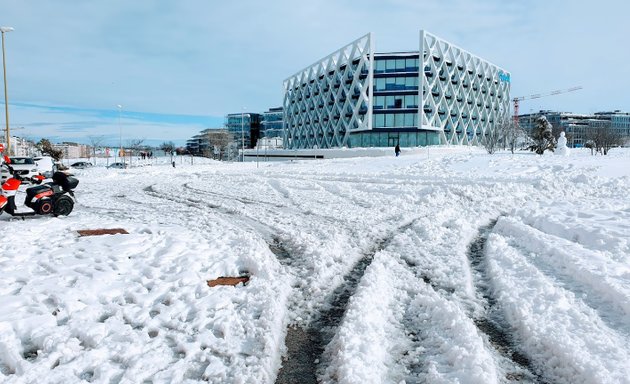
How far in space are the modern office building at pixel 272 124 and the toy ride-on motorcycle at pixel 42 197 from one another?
130 meters

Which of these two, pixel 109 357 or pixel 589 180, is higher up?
pixel 589 180

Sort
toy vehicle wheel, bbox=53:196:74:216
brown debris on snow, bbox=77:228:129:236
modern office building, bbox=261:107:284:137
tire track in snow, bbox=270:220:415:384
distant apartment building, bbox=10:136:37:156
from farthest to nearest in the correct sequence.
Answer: modern office building, bbox=261:107:284:137, distant apartment building, bbox=10:136:37:156, toy vehicle wheel, bbox=53:196:74:216, brown debris on snow, bbox=77:228:129:236, tire track in snow, bbox=270:220:415:384

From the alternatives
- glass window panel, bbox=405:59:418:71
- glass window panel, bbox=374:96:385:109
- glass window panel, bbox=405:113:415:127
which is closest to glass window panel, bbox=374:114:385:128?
glass window panel, bbox=374:96:385:109

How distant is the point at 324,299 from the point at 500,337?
2.11 m

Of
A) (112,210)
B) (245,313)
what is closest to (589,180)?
(245,313)

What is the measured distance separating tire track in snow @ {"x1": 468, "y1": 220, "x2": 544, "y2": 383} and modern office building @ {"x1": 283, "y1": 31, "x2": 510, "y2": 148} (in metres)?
61.7

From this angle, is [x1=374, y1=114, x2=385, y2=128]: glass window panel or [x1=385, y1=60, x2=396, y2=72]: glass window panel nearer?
[x1=385, y1=60, x2=396, y2=72]: glass window panel

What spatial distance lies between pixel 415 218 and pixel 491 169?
1454cm

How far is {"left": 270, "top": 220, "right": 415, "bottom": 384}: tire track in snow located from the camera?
3.64 meters

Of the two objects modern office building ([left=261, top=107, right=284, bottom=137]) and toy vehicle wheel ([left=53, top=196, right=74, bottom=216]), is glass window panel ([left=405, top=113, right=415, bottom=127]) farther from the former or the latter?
modern office building ([left=261, top=107, right=284, bottom=137])

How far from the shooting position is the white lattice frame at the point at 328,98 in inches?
2653

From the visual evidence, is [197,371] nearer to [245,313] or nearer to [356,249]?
[245,313]

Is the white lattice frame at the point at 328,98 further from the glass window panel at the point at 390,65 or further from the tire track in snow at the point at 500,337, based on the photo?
the tire track in snow at the point at 500,337

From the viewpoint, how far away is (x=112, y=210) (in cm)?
1172
